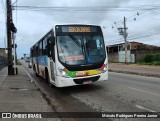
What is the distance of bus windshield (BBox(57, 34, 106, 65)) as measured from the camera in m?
12.3

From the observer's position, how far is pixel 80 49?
1251 cm

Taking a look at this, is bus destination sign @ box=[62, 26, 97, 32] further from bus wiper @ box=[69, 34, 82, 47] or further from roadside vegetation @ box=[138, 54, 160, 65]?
roadside vegetation @ box=[138, 54, 160, 65]

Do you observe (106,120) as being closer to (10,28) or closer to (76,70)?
(76,70)

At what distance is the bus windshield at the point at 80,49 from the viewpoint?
12.3 metres

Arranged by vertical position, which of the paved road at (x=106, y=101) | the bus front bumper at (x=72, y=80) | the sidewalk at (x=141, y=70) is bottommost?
the sidewalk at (x=141, y=70)

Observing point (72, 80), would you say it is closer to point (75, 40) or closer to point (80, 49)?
point (80, 49)

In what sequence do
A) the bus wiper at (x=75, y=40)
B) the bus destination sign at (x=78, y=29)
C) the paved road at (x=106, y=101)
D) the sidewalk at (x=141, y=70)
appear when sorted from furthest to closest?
1. the sidewalk at (x=141, y=70)
2. the bus destination sign at (x=78, y=29)
3. the bus wiper at (x=75, y=40)
4. the paved road at (x=106, y=101)

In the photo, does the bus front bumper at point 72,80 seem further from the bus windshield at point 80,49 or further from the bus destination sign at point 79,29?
the bus destination sign at point 79,29

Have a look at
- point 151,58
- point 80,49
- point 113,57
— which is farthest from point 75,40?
point 113,57


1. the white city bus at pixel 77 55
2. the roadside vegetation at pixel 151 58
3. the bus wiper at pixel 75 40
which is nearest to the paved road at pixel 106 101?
the white city bus at pixel 77 55

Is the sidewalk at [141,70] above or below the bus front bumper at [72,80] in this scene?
below

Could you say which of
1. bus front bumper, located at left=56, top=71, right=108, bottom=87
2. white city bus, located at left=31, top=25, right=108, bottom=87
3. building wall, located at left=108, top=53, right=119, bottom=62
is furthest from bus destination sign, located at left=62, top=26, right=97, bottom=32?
building wall, located at left=108, top=53, right=119, bottom=62

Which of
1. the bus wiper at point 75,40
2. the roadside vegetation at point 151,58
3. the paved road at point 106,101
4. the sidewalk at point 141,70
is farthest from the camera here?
the roadside vegetation at point 151,58

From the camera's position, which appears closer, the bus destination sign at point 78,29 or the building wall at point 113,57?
the bus destination sign at point 78,29
